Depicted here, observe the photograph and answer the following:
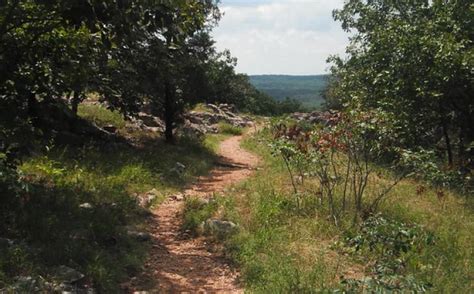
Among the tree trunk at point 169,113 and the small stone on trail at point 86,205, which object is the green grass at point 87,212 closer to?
the small stone on trail at point 86,205

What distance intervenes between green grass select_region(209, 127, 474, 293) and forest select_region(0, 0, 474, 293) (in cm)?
3

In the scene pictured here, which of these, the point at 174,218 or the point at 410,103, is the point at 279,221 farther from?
the point at 410,103

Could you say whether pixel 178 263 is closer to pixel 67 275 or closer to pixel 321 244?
pixel 67 275

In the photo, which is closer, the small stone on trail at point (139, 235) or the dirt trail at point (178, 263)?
the dirt trail at point (178, 263)

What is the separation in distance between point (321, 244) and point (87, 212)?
11.8ft

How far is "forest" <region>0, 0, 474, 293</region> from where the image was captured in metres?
5.21

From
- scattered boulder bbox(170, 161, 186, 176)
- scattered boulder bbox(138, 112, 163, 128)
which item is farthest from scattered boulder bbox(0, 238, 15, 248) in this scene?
scattered boulder bbox(138, 112, 163, 128)

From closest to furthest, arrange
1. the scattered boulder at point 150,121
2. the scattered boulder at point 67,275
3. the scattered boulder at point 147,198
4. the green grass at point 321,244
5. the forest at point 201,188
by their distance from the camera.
Answer: the scattered boulder at point 67,275 < the forest at point 201,188 < the green grass at point 321,244 < the scattered boulder at point 147,198 < the scattered boulder at point 150,121

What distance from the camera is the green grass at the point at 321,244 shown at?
5.45 meters

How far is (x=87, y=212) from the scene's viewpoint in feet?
23.5

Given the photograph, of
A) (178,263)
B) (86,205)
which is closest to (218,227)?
(178,263)

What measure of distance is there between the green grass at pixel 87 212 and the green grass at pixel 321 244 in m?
1.66

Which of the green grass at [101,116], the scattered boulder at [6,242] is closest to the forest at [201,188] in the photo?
the scattered boulder at [6,242]

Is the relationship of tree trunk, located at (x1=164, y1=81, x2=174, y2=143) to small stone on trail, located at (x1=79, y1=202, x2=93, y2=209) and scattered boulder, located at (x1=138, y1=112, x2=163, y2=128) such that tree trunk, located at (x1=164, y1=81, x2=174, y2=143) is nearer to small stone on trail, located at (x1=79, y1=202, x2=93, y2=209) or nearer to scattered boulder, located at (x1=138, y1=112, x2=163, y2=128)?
scattered boulder, located at (x1=138, y1=112, x2=163, y2=128)
